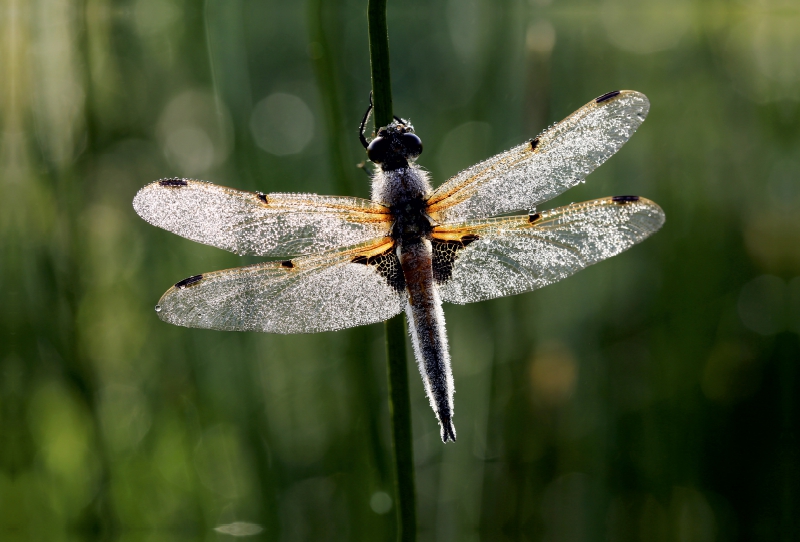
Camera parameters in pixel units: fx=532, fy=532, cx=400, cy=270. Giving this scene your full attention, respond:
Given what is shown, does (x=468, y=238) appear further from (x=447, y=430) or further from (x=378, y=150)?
(x=447, y=430)

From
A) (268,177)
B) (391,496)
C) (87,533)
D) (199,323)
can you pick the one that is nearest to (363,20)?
(268,177)

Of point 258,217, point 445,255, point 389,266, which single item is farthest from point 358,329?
point 258,217

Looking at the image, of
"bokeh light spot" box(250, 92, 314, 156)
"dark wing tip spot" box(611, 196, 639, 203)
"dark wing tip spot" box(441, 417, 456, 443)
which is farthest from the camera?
"bokeh light spot" box(250, 92, 314, 156)

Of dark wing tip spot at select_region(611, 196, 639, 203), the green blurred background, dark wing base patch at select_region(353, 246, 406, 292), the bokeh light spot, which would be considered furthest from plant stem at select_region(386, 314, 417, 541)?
the bokeh light spot

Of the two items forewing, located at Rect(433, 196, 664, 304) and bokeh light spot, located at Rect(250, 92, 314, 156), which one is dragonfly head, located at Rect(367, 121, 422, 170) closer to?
forewing, located at Rect(433, 196, 664, 304)

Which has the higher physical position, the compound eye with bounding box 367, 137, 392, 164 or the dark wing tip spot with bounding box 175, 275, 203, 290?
the compound eye with bounding box 367, 137, 392, 164
